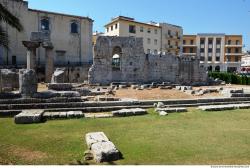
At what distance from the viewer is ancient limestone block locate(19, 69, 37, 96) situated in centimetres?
1447

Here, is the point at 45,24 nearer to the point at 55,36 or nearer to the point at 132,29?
the point at 55,36

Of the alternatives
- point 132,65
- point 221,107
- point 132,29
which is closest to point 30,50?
point 132,65

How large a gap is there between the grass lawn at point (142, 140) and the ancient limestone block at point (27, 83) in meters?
2.78

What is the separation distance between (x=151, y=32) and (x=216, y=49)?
23876mm

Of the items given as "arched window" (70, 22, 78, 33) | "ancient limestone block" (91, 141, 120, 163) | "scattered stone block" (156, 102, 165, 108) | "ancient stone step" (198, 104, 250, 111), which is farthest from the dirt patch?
"arched window" (70, 22, 78, 33)

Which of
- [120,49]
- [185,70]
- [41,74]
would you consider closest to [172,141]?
[120,49]

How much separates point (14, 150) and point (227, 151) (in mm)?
5616

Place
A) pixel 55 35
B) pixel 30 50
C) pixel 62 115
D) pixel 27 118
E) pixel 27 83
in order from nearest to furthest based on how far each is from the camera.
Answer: pixel 27 118 < pixel 62 115 < pixel 27 83 < pixel 30 50 < pixel 55 35

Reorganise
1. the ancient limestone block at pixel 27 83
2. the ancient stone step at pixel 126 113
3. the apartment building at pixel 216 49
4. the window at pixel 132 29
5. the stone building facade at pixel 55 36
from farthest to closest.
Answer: the apartment building at pixel 216 49, the window at pixel 132 29, the stone building facade at pixel 55 36, the ancient limestone block at pixel 27 83, the ancient stone step at pixel 126 113

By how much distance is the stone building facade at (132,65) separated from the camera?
2727 cm

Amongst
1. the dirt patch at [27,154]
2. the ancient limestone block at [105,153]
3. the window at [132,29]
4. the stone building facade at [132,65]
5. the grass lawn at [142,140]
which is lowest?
the dirt patch at [27,154]

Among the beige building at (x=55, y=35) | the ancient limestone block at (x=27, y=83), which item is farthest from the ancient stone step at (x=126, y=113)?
the beige building at (x=55, y=35)

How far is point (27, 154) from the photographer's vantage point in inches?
282

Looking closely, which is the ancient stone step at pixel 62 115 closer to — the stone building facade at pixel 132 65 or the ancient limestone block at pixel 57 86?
the ancient limestone block at pixel 57 86
